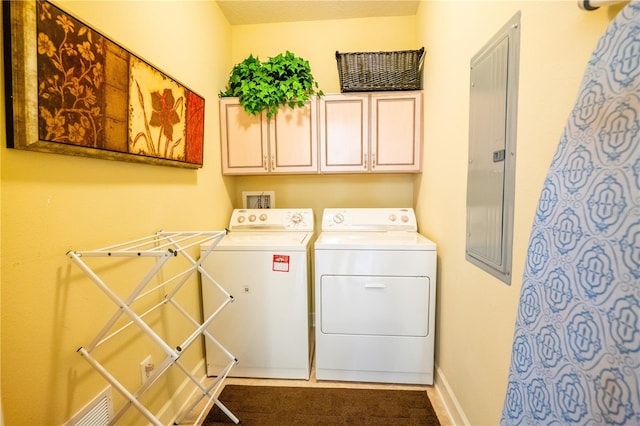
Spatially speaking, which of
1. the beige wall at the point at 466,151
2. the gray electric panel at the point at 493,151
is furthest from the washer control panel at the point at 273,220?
Answer: the gray electric panel at the point at 493,151

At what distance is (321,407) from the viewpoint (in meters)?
1.58

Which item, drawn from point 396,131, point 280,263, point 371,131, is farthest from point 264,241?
point 396,131

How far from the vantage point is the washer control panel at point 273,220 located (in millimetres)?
2250

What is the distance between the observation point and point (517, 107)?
0.92m

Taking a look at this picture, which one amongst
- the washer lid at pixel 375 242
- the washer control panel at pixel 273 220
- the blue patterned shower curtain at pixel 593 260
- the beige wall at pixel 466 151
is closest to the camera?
the blue patterned shower curtain at pixel 593 260

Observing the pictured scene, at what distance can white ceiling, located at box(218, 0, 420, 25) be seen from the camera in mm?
2086

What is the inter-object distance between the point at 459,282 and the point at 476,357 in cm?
35

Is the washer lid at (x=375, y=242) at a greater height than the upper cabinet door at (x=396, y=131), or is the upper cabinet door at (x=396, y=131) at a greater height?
the upper cabinet door at (x=396, y=131)

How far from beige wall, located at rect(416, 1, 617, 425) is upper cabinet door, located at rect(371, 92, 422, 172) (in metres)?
0.10

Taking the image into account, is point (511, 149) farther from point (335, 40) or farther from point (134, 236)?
point (335, 40)

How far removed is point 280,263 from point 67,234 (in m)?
1.05

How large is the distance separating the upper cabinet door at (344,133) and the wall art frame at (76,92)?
1083 millimetres

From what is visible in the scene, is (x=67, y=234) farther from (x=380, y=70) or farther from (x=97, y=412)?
(x=380, y=70)

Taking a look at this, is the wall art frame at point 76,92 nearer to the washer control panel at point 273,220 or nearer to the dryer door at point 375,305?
the washer control panel at point 273,220
